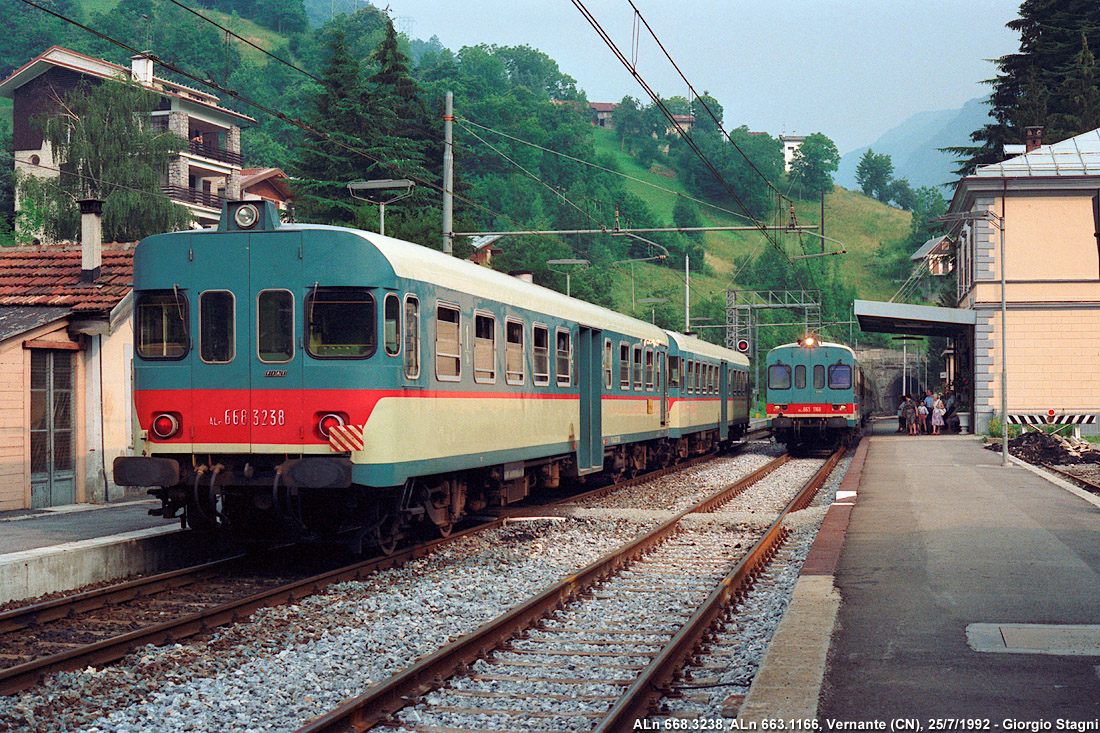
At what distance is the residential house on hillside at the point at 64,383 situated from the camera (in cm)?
1434

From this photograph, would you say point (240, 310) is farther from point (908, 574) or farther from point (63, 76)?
point (63, 76)

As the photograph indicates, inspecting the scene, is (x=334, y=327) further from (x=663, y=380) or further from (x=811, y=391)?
(x=811, y=391)

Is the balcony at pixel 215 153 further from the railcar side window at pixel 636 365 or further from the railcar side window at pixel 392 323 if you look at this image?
the railcar side window at pixel 392 323

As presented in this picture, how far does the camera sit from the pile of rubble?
26.8 meters

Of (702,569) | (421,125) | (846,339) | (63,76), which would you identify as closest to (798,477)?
(702,569)

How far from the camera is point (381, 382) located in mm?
9938

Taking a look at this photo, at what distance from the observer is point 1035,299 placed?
37.0 metres

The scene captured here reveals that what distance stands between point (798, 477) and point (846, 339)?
81.2m

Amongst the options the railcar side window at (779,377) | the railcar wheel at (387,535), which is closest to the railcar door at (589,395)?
the railcar wheel at (387,535)

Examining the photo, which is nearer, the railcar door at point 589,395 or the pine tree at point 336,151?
the railcar door at point 589,395

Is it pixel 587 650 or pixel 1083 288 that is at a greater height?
pixel 1083 288

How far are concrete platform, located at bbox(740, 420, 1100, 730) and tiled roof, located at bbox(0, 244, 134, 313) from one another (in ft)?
35.1

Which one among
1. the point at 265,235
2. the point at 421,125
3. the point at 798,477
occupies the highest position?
the point at 421,125

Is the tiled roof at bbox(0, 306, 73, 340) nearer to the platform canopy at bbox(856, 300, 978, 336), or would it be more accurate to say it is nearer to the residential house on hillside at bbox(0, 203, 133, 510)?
the residential house on hillside at bbox(0, 203, 133, 510)
